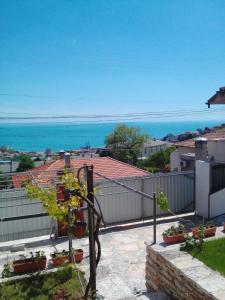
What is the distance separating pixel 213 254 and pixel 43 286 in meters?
3.54

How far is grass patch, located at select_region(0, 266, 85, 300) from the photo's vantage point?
6590 millimetres

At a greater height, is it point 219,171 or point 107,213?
point 219,171

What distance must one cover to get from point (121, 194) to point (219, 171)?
3.90 meters

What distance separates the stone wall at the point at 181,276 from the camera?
5.56 m

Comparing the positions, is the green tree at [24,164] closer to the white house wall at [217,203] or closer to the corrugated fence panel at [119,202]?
the corrugated fence panel at [119,202]

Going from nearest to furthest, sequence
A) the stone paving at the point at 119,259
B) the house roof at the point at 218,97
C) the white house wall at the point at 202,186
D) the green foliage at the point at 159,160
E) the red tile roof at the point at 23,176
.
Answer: the stone paving at the point at 119,259
the red tile roof at the point at 23,176
the white house wall at the point at 202,186
the house roof at the point at 218,97
the green foliage at the point at 159,160

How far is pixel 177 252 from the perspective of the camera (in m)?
7.12

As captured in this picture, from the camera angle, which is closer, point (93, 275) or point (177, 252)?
point (93, 275)

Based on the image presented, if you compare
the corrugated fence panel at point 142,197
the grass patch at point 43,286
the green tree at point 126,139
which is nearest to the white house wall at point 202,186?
the corrugated fence panel at point 142,197

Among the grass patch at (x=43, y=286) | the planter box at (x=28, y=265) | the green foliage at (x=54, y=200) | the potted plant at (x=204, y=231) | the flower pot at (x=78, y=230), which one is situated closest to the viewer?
the grass patch at (x=43, y=286)

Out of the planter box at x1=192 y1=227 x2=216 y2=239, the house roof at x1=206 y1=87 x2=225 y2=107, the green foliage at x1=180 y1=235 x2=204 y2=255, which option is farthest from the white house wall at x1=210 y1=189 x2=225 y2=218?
the green foliage at x1=180 y1=235 x2=204 y2=255

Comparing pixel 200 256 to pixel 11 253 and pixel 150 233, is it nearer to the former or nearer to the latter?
pixel 150 233

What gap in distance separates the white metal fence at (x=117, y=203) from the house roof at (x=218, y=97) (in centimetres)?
316

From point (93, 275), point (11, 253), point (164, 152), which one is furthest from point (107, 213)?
point (164, 152)
